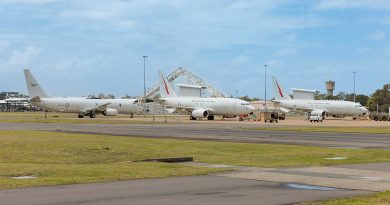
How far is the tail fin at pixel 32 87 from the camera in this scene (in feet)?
341

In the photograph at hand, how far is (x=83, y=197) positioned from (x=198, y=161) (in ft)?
34.2

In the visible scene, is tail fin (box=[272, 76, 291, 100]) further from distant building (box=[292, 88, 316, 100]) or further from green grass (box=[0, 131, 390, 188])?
green grass (box=[0, 131, 390, 188])

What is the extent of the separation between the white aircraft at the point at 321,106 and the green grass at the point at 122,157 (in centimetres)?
8184

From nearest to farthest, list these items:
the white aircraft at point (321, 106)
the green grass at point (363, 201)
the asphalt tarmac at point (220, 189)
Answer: the green grass at point (363, 201)
the asphalt tarmac at point (220, 189)
the white aircraft at point (321, 106)

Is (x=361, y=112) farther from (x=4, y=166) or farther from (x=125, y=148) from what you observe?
(x=4, y=166)

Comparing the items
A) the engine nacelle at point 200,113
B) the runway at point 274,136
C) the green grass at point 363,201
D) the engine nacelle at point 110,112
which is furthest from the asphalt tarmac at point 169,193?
the engine nacelle at point 110,112

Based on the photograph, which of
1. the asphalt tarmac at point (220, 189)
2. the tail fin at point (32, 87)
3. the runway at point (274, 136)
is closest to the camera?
the asphalt tarmac at point (220, 189)

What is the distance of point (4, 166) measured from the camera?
19281mm

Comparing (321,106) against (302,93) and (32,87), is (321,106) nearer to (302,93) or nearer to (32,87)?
(302,93)

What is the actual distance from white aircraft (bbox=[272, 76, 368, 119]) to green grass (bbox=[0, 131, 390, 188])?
81838 mm

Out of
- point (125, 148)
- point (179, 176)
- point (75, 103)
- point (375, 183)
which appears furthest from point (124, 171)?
point (75, 103)

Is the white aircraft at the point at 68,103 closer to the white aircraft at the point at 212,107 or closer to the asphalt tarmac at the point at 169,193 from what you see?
the white aircraft at the point at 212,107

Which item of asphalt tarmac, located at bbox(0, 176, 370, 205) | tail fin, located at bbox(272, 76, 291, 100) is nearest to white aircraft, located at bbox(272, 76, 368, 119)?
tail fin, located at bbox(272, 76, 291, 100)

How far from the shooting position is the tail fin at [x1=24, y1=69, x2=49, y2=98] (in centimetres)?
10405
